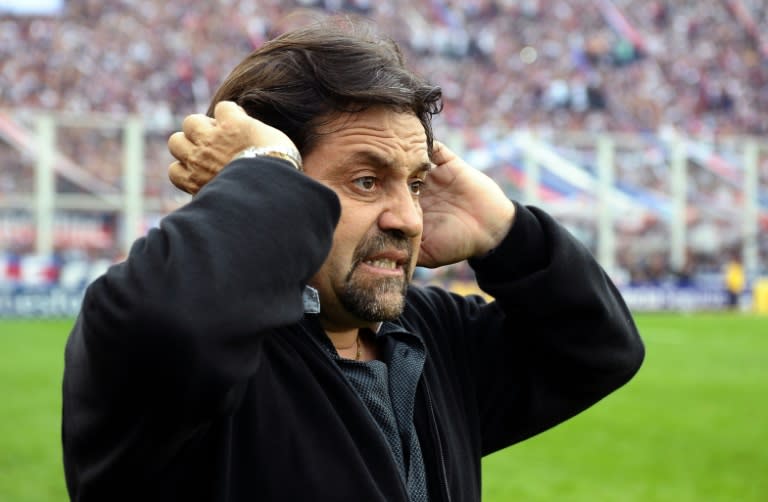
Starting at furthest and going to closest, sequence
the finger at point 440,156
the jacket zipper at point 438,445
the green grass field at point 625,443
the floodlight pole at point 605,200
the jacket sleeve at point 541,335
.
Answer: the floodlight pole at point 605,200 < the green grass field at point 625,443 < the finger at point 440,156 < the jacket sleeve at point 541,335 < the jacket zipper at point 438,445

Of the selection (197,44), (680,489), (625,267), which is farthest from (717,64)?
(680,489)

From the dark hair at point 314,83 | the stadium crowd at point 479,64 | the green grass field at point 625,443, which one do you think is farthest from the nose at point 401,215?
the stadium crowd at point 479,64

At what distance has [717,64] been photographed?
31797mm

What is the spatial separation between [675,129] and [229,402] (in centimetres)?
2976

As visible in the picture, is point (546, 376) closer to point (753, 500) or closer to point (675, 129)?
point (753, 500)

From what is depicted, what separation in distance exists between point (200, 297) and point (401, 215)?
500mm

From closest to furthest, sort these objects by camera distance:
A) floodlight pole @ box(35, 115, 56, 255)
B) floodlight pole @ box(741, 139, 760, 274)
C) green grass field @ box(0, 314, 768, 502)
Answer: green grass field @ box(0, 314, 768, 502)
floodlight pole @ box(35, 115, 56, 255)
floodlight pole @ box(741, 139, 760, 274)

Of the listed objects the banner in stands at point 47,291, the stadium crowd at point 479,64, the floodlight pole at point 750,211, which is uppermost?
the stadium crowd at point 479,64

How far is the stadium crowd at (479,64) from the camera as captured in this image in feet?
83.6

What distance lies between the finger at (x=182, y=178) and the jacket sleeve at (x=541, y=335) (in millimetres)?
669

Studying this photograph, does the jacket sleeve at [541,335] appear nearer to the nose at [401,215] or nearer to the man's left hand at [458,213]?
the man's left hand at [458,213]

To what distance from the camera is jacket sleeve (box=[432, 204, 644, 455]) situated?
2002mm

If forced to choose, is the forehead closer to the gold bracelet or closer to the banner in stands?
the gold bracelet

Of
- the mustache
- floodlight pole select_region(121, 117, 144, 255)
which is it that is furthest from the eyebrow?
floodlight pole select_region(121, 117, 144, 255)
